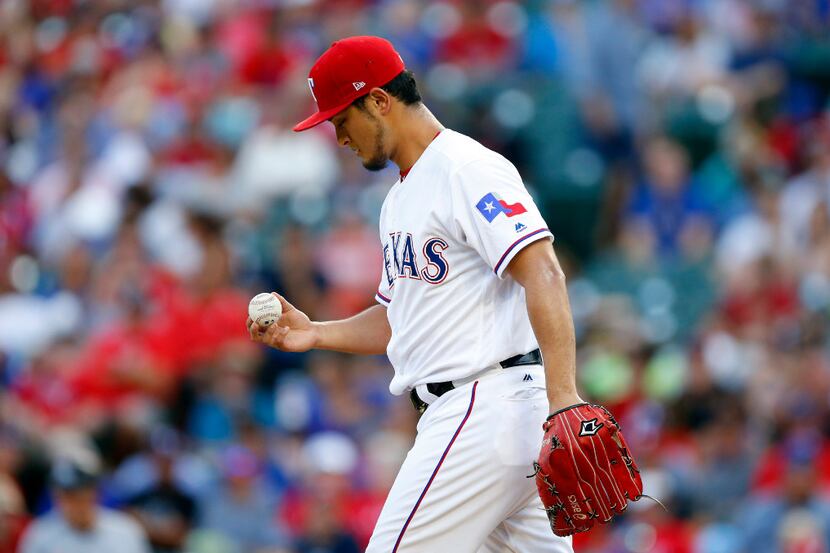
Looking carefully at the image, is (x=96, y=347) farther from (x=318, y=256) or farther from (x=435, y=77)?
(x=435, y=77)

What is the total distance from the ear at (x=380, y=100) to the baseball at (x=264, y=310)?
0.72 m

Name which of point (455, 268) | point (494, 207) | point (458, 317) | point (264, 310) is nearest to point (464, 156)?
point (494, 207)

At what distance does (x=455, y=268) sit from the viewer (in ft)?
13.7

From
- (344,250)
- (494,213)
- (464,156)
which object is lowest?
(344,250)

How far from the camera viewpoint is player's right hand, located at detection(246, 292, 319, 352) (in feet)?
15.1

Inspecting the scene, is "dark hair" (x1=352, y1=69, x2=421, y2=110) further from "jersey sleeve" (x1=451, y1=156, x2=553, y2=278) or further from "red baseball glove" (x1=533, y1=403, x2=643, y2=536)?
"red baseball glove" (x1=533, y1=403, x2=643, y2=536)

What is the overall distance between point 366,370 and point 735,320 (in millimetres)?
2508

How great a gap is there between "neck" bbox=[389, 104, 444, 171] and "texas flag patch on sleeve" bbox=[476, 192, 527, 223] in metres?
0.36

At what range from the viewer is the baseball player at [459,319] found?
157 inches

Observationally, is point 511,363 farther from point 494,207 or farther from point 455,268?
point 494,207

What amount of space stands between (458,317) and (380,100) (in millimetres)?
697

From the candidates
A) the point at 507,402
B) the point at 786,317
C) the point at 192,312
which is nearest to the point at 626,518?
the point at 786,317

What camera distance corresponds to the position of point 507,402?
4.11m

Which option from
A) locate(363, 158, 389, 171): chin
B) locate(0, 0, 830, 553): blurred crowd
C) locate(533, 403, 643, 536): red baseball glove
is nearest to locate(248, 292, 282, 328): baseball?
locate(363, 158, 389, 171): chin
